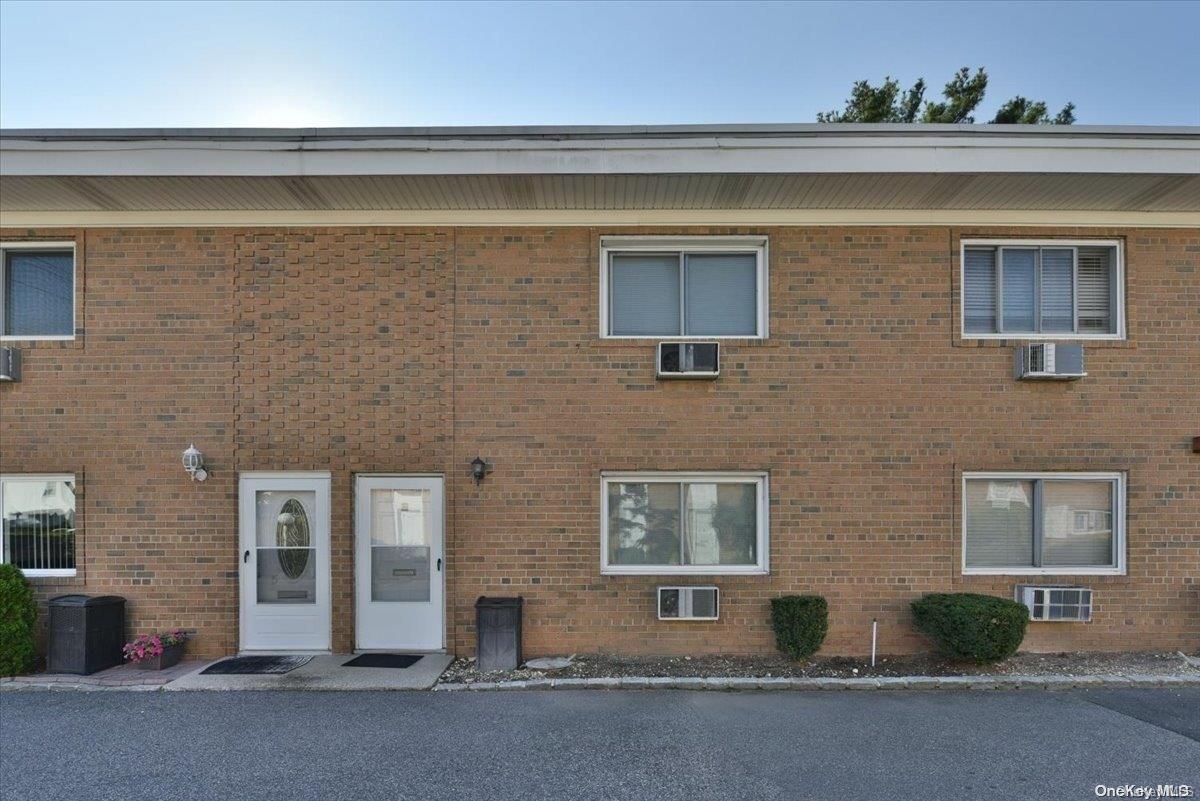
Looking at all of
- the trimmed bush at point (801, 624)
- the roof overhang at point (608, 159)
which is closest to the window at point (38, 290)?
the roof overhang at point (608, 159)

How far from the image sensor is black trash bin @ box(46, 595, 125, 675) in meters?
6.00

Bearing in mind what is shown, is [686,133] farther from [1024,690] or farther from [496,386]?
[1024,690]

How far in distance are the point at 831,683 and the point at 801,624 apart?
60 centimetres

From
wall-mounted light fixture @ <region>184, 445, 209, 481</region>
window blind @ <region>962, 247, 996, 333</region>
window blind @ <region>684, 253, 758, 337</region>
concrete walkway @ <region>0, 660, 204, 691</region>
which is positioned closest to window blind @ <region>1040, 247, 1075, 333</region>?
window blind @ <region>962, 247, 996, 333</region>

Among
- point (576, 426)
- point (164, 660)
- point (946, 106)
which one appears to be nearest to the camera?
point (164, 660)

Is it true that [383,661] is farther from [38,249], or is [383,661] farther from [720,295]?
[38,249]

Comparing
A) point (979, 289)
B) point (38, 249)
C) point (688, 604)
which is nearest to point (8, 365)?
point (38, 249)

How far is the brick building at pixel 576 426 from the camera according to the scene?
6512 mm

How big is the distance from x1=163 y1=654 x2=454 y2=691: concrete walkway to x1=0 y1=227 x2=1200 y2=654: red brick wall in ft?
1.67

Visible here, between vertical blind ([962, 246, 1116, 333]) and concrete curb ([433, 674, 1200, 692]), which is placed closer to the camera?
concrete curb ([433, 674, 1200, 692])

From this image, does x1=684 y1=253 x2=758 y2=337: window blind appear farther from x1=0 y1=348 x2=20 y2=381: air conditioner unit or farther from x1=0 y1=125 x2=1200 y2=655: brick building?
x1=0 y1=348 x2=20 y2=381: air conditioner unit

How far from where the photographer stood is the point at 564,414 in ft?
21.6

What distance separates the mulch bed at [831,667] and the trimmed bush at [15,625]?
4109 millimetres

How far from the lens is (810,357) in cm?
660
